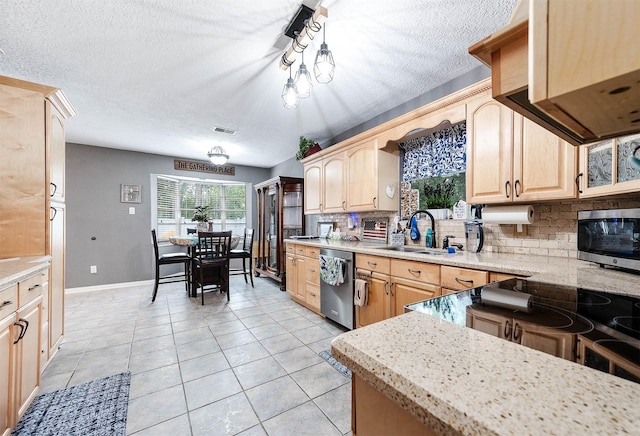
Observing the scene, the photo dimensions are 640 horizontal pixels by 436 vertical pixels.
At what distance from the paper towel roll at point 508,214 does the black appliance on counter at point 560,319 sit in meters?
1.01

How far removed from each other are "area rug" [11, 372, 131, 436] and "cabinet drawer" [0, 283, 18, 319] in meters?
0.71

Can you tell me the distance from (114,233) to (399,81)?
17.1ft

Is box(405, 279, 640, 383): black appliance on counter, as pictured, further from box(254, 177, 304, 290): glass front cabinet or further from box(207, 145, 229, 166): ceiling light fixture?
box(207, 145, 229, 166): ceiling light fixture

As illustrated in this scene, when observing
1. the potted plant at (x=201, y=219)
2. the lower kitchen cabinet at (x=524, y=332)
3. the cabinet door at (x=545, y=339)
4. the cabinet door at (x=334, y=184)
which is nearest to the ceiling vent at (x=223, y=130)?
the cabinet door at (x=334, y=184)

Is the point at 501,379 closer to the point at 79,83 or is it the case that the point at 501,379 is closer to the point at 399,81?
the point at 399,81

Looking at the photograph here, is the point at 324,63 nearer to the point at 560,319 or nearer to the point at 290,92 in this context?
the point at 290,92

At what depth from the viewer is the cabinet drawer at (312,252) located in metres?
3.30

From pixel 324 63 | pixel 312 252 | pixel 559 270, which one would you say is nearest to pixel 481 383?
pixel 559 270

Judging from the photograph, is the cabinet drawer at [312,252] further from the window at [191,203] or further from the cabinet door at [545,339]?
the window at [191,203]

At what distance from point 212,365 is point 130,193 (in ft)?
13.6

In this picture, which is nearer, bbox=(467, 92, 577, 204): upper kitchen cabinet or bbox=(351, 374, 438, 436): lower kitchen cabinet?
bbox=(351, 374, 438, 436): lower kitchen cabinet

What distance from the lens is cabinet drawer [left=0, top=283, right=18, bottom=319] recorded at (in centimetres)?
129

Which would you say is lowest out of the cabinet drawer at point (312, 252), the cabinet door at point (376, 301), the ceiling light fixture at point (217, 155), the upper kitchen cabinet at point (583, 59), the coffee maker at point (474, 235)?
the cabinet door at point (376, 301)

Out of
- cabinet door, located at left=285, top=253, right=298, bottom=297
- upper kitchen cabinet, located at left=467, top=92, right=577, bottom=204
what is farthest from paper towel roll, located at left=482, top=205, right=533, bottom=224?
cabinet door, located at left=285, top=253, right=298, bottom=297
